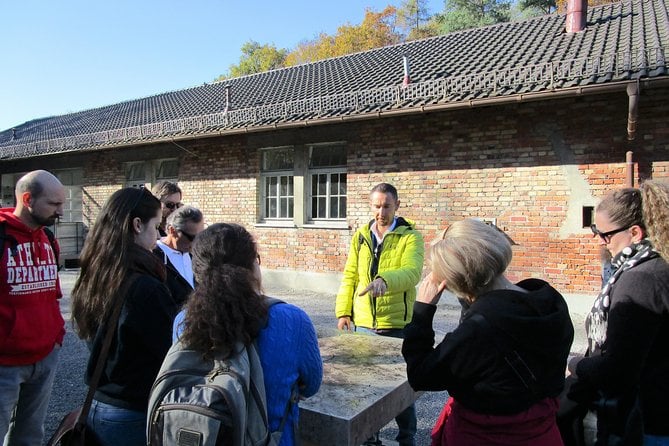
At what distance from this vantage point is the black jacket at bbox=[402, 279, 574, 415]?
1632mm

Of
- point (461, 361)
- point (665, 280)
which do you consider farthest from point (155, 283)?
point (665, 280)

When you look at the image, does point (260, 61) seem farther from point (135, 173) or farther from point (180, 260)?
point (180, 260)

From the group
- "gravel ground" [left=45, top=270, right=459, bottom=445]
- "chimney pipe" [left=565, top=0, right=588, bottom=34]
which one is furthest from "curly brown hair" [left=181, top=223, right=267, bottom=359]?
"chimney pipe" [left=565, top=0, right=588, bottom=34]

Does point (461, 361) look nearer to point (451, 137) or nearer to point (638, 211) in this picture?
point (638, 211)

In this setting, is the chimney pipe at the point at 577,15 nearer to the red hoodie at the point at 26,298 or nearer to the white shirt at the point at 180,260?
the white shirt at the point at 180,260

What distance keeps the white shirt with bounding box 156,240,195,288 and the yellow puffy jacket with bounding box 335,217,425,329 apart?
106cm

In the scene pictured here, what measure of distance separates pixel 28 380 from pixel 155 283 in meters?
1.37

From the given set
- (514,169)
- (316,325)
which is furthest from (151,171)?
(316,325)

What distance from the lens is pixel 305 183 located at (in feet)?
35.0

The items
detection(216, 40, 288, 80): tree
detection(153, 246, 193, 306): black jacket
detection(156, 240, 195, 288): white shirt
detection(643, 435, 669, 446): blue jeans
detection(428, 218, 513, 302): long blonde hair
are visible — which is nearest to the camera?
detection(428, 218, 513, 302): long blonde hair

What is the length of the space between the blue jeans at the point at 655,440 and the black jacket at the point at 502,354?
48cm

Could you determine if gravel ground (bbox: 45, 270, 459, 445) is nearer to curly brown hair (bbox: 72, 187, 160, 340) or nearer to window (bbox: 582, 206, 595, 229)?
curly brown hair (bbox: 72, 187, 160, 340)

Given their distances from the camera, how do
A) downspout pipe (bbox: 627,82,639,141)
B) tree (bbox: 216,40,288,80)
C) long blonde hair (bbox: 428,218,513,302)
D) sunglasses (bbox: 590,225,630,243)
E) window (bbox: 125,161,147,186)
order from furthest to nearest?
tree (bbox: 216,40,288,80) < window (bbox: 125,161,147,186) < downspout pipe (bbox: 627,82,639,141) < sunglasses (bbox: 590,225,630,243) < long blonde hair (bbox: 428,218,513,302)

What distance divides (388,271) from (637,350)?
65.3 inches
